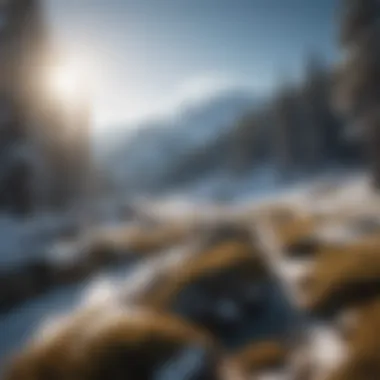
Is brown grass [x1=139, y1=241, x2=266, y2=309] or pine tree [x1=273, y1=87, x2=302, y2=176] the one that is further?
pine tree [x1=273, y1=87, x2=302, y2=176]

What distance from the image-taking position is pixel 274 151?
3238 centimetres

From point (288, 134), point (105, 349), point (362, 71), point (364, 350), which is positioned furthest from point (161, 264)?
point (288, 134)

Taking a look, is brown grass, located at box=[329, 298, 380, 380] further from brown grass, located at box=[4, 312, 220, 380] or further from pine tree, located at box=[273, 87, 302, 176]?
pine tree, located at box=[273, 87, 302, 176]

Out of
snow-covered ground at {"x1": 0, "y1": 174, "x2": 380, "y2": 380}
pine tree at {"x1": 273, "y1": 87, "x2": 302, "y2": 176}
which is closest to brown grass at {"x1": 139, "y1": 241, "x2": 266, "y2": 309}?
Answer: snow-covered ground at {"x1": 0, "y1": 174, "x2": 380, "y2": 380}

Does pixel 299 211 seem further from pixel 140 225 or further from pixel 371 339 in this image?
pixel 371 339

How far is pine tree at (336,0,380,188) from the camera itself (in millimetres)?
15266

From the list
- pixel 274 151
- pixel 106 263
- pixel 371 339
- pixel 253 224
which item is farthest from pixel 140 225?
pixel 274 151

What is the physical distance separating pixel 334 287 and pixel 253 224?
3.30 metres

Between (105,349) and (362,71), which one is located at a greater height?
(362,71)

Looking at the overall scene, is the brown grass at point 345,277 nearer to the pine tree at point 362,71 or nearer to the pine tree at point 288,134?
the pine tree at point 362,71

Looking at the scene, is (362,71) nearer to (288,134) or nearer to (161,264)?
(161,264)

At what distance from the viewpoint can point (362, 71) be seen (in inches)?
659

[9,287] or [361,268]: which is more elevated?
[9,287]

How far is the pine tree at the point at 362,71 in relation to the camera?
50.1ft
